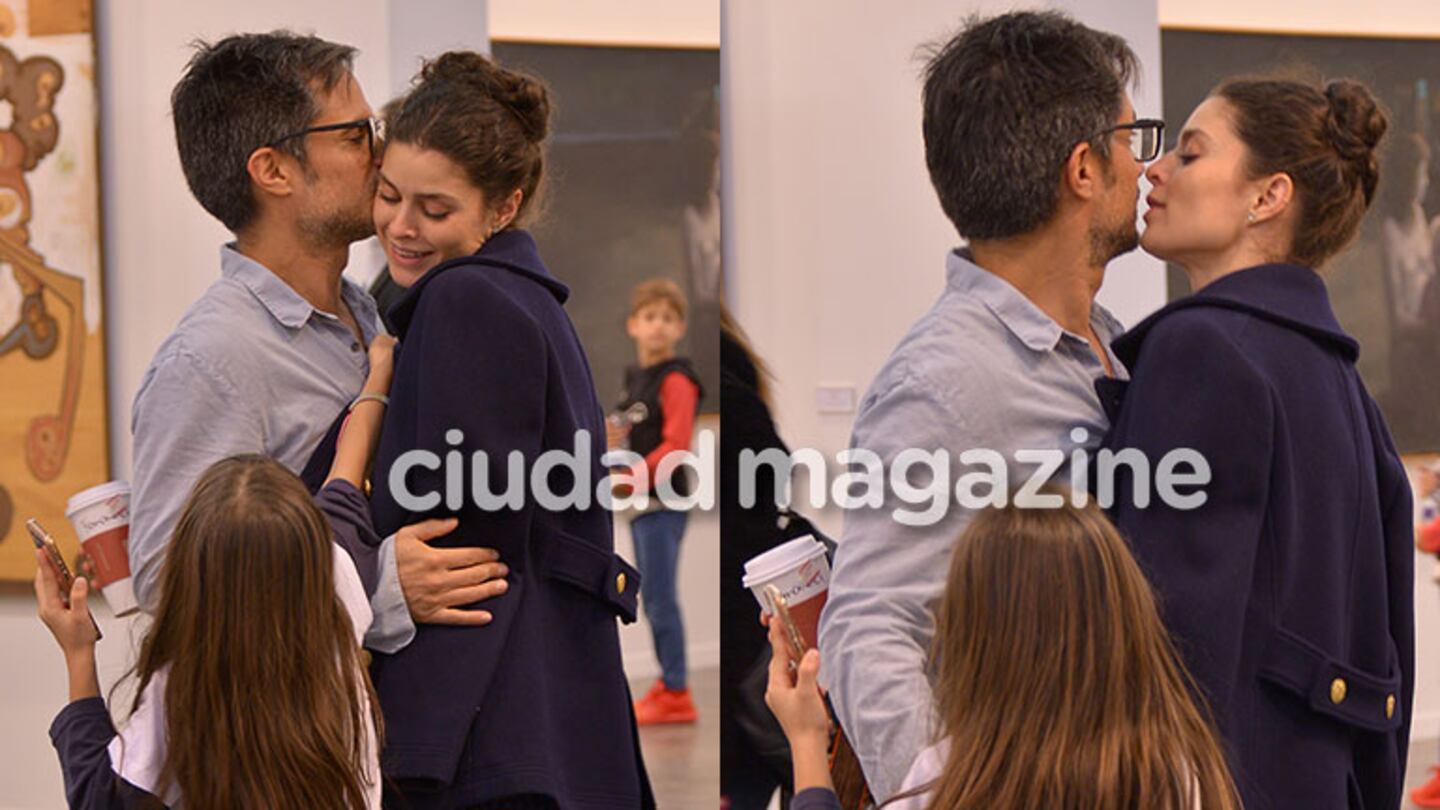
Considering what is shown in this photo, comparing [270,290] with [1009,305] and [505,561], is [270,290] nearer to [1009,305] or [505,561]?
[505,561]

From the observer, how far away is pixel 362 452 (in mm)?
2127

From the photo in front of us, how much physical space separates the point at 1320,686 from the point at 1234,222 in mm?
578

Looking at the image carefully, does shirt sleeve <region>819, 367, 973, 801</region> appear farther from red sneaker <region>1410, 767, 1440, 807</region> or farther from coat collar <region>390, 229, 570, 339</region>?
red sneaker <region>1410, 767, 1440, 807</region>

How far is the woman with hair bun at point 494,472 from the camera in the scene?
2.03 metres

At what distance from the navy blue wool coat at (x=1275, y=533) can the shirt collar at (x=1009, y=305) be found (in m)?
0.09

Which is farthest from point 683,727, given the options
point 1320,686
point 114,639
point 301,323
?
point 1320,686

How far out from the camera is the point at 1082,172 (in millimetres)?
2002

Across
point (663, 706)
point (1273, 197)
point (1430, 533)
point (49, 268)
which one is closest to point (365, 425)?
point (1273, 197)

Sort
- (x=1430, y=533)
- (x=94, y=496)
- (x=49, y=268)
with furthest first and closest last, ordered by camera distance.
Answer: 1. (x=1430, y=533)
2. (x=49, y=268)
3. (x=94, y=496)

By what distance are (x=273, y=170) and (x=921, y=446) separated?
1121 millimetres

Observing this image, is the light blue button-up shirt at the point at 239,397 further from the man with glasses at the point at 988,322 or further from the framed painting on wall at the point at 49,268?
the framed painting on wall at the point at 49,268

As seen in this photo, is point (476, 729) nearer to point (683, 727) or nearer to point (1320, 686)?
point (1320, 686)

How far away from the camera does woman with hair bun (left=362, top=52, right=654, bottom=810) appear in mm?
2025

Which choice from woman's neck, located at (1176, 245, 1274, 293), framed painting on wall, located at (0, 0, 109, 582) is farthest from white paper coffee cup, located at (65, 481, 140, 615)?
framed painting on wall, located at (0, 0, 109, 582)
